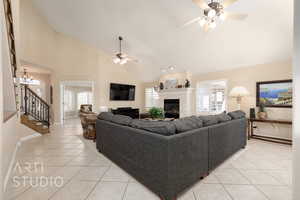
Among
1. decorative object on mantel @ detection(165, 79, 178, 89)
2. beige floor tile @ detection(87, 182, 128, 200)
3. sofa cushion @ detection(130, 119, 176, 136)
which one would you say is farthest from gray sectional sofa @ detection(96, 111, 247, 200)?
decorative object on mantel @ detection(165, 79, 178, 89)

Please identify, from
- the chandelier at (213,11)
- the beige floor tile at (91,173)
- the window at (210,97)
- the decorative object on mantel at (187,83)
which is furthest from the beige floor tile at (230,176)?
the decorative object on mantel at (187,83)

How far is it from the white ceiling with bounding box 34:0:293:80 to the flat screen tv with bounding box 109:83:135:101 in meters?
2.02

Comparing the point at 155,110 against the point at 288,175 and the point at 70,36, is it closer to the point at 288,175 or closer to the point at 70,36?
the point at 288,175

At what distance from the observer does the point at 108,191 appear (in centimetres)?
175

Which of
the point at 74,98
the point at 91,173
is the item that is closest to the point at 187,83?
the point at 91,173

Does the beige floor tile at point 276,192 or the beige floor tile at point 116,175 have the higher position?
the beige floor tile at point 116,175

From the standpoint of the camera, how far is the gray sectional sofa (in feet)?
4.96

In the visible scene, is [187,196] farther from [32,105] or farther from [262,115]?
[32,105]

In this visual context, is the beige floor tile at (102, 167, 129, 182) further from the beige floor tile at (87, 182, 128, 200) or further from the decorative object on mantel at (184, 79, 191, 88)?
the decorative object on mantel at (184, 79, 191, 88)

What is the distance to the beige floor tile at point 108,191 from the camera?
1.63 m

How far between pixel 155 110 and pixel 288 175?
331cm

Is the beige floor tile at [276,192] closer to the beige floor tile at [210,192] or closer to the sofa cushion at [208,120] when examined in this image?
the beige floor tile at [210,192]

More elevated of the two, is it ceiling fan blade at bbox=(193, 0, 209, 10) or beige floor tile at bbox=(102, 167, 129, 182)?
ceiling fan blade at bbox=(193, 0, 209, 10)

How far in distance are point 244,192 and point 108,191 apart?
1738mm
